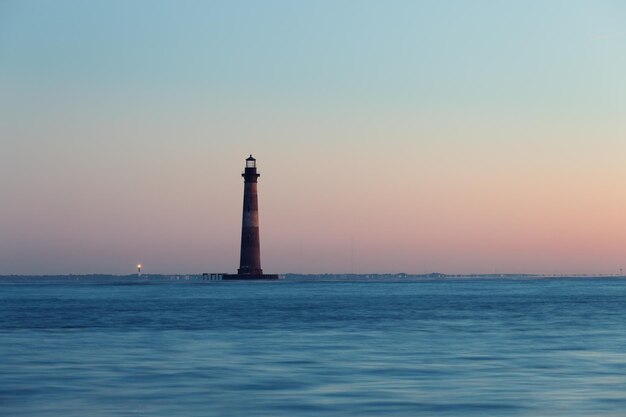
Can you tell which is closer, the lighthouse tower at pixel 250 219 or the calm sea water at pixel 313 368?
the calm sea water at pixel 313 368

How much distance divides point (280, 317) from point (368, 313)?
7.68 meters

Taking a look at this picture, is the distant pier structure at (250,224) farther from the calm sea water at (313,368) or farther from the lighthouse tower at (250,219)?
the calm sea water at (313,368)

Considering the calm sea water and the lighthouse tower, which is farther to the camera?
the lighthouse tower

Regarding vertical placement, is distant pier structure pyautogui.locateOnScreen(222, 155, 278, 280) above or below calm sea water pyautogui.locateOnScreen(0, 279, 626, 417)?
above

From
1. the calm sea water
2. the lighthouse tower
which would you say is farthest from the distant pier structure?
the calm sea water

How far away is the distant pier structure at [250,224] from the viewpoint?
386ft

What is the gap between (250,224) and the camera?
11769 centimetres

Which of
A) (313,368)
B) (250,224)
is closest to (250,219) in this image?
(250,224)

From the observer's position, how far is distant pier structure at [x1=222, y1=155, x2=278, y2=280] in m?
118

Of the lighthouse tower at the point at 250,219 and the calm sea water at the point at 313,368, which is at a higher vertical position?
the lighthouse tower at the point at 250,219

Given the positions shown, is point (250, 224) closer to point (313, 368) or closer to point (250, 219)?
point (250, 219)

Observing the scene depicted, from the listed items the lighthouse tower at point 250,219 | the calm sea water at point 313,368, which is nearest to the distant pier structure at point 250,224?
the lighthouse tower at point 250,219

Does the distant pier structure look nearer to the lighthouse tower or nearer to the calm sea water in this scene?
the lighthouse tower

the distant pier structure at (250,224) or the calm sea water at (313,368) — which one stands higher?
the distant pier structure at (250,224)
